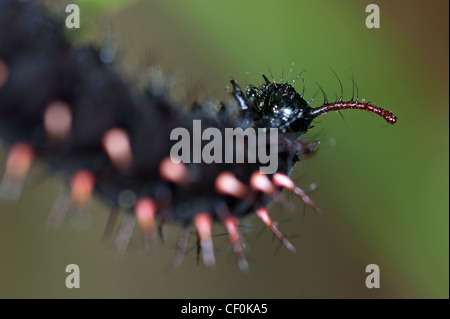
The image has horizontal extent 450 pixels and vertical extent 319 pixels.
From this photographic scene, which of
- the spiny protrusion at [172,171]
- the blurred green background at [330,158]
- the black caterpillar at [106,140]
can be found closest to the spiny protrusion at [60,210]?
the black caterpillar at [106,140]

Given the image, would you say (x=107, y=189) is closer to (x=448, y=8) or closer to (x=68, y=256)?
(x=68, y=256)

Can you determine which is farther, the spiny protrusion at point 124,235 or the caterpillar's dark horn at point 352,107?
the caterpillar's dark horn at point 352,107

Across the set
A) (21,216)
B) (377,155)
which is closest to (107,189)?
(21,216)

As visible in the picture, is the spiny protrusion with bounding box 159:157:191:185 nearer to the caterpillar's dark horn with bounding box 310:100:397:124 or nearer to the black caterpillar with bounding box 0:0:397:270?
the black caterpillar with bounding box 0:0:397:270

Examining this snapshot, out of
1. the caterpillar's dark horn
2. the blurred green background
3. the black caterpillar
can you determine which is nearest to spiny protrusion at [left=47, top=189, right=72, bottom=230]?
the black caterpillar

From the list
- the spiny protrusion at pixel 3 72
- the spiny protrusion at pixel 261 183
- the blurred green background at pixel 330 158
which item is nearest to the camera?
the spiny protrusion at pixel 3 72

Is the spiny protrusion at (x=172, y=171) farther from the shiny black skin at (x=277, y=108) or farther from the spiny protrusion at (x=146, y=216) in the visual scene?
the shiny black skin at (x=277, y=108)

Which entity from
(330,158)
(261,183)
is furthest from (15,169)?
(330,158)
